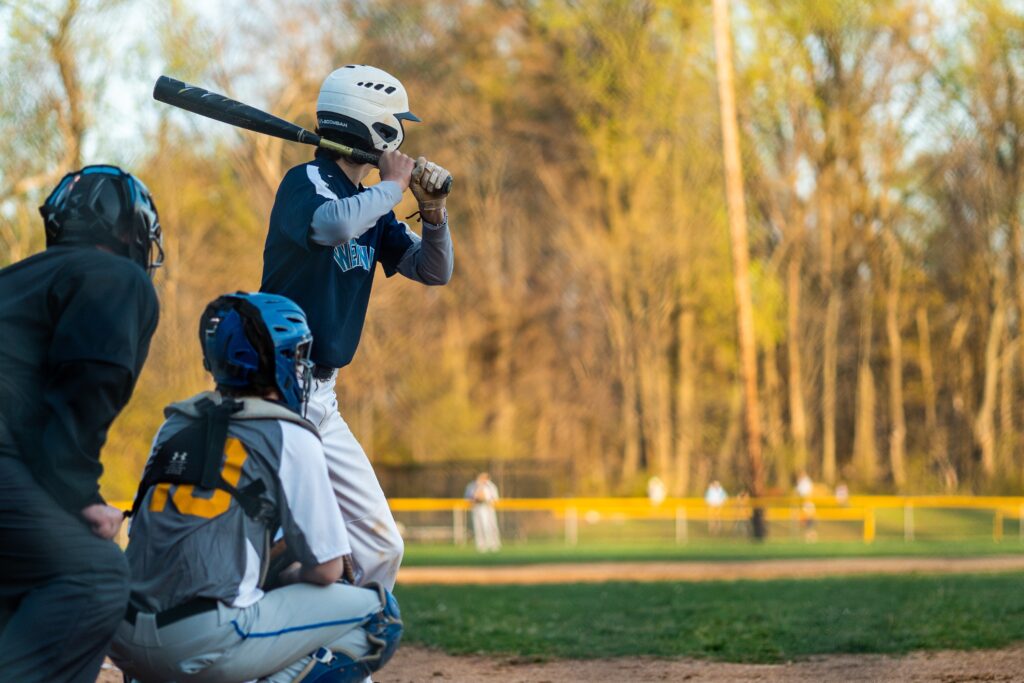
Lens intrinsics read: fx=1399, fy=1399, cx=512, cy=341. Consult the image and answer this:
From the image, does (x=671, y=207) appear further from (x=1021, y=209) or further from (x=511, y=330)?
(x=1021, y=209)

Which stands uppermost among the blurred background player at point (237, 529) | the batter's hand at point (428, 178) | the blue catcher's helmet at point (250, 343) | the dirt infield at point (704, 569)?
the batter's hand at point (428, 178)

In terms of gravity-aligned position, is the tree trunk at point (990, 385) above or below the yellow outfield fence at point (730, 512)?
above

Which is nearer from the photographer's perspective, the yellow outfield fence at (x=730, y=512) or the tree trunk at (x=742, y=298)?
the tree trunk at (x=742, y=298)

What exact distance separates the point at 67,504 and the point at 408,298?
32966 mm

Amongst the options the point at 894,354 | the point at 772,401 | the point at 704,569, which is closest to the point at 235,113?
the point at 704,569

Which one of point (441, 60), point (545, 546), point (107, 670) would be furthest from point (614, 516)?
point (107, 670)

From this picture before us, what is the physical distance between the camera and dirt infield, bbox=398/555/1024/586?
1691 centimetres

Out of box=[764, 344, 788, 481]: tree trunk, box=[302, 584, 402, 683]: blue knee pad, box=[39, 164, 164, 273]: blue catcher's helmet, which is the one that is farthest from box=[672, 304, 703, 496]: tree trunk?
box=[39, 164, 164, 273]: blue catcher's helmet

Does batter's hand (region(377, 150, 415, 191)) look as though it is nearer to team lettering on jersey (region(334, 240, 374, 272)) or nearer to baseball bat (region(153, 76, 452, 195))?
baseball bat (region(153, 76, 452, 195))

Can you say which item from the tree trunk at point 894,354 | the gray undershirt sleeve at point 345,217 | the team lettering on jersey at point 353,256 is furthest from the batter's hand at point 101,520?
the tree trunk at point 894,354

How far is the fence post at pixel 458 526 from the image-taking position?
29.4 metres

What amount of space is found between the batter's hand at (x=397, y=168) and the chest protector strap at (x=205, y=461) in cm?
134

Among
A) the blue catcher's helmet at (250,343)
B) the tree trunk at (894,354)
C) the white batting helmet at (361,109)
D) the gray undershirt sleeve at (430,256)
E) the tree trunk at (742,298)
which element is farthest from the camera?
the tree trunk at (894,354)

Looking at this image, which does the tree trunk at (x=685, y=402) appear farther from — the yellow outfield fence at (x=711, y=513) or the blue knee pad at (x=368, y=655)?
the blue knee pad at (x=368, y=655)
